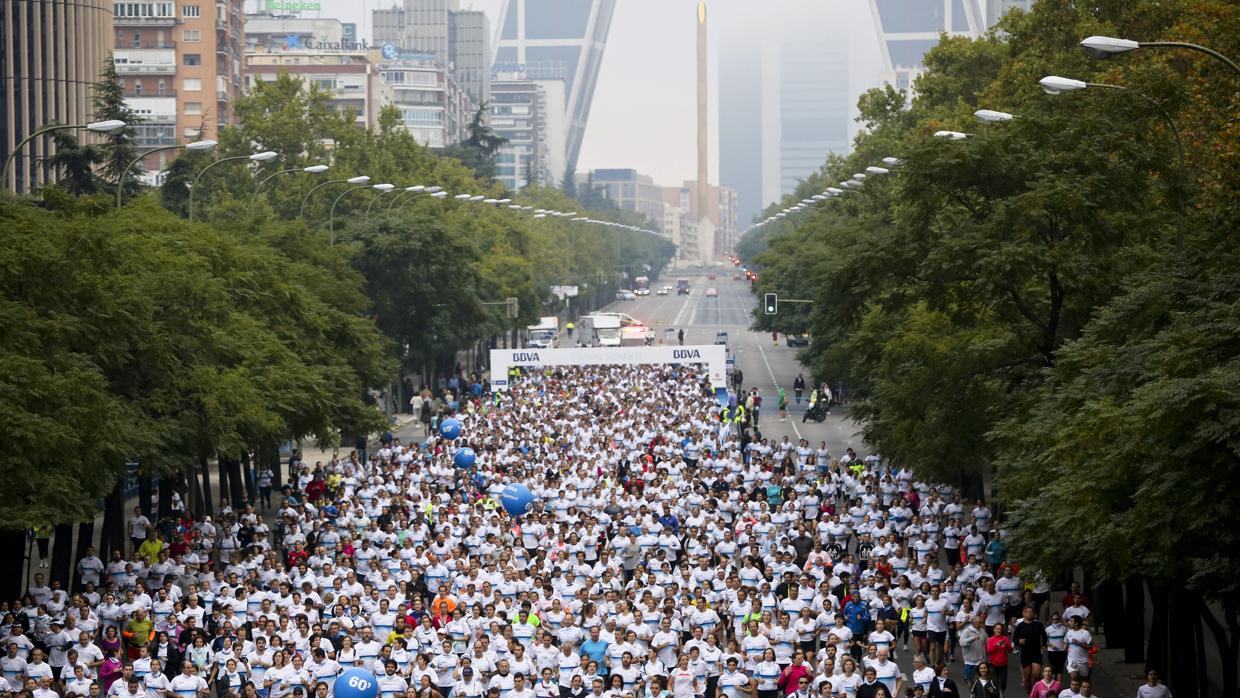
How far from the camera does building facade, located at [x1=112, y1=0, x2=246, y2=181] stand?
145125 mm

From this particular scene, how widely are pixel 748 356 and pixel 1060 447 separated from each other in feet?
274

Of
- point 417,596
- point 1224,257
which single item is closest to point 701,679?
point 417,596

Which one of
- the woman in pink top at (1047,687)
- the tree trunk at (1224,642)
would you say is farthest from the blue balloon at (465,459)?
the woman in pink top at (1047,687)

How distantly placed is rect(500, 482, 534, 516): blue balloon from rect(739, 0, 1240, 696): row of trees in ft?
20.7

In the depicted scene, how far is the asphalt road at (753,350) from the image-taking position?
62750 millimetres

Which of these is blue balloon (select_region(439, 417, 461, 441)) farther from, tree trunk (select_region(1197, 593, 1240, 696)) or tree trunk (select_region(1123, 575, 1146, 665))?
tree trunk (select_region(1197, 593, 1240, 696))

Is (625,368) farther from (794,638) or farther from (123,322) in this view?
(794,638)

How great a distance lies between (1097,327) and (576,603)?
24.8 feet

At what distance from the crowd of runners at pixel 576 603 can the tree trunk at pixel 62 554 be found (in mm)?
1030

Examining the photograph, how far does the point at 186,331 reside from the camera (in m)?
35.9

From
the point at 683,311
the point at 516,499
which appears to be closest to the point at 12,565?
the point at 516,499

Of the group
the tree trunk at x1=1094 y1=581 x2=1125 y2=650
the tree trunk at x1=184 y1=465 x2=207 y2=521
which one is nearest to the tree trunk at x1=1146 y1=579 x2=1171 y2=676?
the tree trunk at x1=1094 y1=581 x2=1125 y2=650

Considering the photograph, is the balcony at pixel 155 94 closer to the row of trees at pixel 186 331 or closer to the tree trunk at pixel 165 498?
the row of trees at pixel 186 331

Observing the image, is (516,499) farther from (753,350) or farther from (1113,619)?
(753,350)
